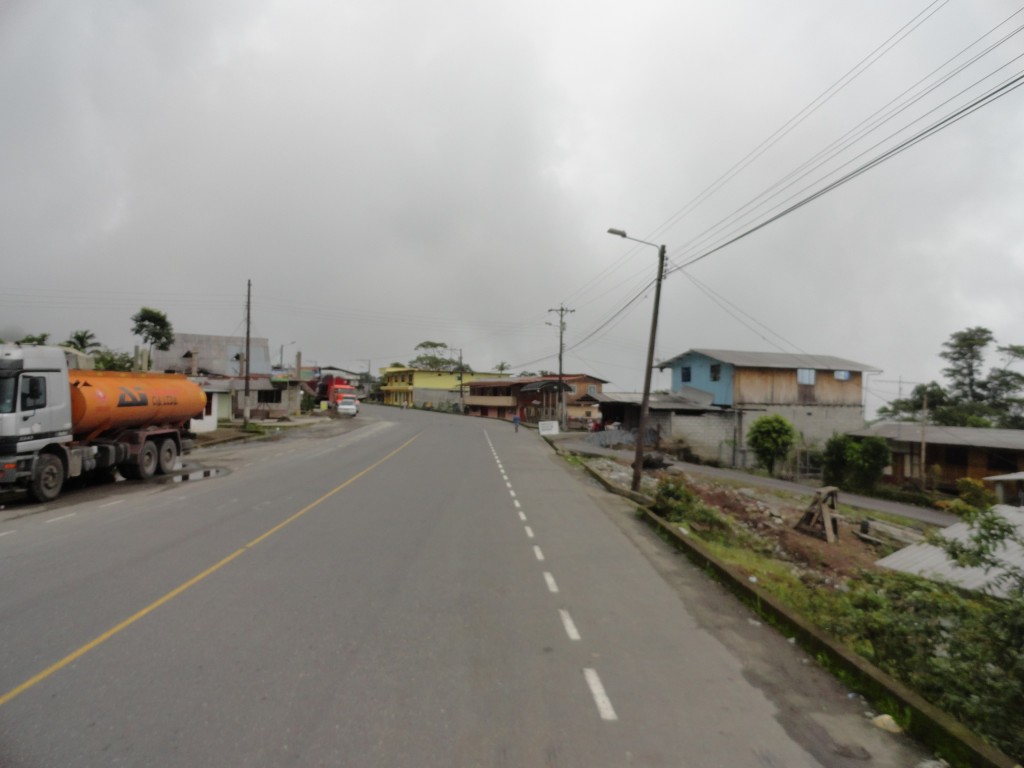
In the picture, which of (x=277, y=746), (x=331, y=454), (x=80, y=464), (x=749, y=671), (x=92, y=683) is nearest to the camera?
(x=277, y=746)

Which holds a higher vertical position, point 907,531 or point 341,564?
point 341,564

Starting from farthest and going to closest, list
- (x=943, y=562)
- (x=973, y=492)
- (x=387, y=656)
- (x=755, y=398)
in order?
(x=755, y=398)
(x=973, y=492)
(x=943, y=562)
(x=387, y=656)

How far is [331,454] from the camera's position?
2723 centimetres

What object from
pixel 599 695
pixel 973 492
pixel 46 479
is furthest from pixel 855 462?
pixel 46 479

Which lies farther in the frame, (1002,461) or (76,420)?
(1002,461)

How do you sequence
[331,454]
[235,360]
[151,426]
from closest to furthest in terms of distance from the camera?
[151,426] < [331,454] < [235,360]

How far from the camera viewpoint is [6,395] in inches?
554

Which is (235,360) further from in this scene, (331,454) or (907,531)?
(907,531)

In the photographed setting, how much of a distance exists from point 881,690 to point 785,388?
1698 inches

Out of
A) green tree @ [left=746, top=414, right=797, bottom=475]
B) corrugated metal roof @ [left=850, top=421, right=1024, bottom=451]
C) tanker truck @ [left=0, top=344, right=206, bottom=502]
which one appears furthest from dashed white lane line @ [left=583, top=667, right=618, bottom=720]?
green tree @ [left=746, top=414, right=797, bottom=475]

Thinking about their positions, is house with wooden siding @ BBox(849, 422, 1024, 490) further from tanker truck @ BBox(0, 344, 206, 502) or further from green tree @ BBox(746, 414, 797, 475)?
tanker truck @ BBox(0, 344, 206, 502)

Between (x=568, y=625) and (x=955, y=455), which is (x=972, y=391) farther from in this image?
(x=568, y=625)

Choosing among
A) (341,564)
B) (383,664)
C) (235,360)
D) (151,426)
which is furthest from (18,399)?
(235,360)

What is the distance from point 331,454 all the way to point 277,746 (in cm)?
2402
